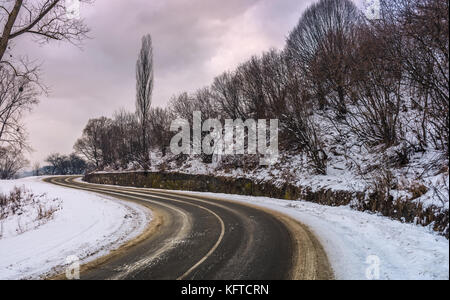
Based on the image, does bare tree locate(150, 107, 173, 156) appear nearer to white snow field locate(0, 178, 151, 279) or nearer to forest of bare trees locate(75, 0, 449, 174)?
forest of bare trees locate(75, 0, 449, 174)

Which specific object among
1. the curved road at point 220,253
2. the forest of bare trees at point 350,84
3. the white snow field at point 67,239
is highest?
the forest of bare trees at point 350,84

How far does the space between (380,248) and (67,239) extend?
9.93m

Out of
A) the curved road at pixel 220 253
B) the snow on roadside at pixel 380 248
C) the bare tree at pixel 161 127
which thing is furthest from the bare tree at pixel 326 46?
the bare tree at pixel 161 127

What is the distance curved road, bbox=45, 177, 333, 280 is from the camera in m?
5.18

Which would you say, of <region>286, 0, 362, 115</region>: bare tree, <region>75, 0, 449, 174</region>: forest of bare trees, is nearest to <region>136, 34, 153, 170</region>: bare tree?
<region>75, 0, 449, 174</region>: forest of bare trees

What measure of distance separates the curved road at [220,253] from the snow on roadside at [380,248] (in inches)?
18.2

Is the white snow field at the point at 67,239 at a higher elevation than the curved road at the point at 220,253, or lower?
lower

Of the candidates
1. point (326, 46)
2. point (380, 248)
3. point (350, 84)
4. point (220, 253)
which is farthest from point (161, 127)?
point (380, 248)

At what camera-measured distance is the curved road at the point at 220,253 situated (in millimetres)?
5176

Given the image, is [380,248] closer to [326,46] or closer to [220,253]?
[220,253]

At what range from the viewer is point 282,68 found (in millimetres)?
19547

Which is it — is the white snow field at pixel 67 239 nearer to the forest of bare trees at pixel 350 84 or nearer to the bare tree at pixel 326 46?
the forest of bare trees at pixel 350 84

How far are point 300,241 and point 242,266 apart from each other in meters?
2.44
